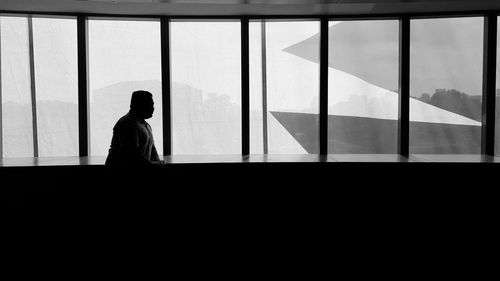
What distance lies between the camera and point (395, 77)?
20.8ft

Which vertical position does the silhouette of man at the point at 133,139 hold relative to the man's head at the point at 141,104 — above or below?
below

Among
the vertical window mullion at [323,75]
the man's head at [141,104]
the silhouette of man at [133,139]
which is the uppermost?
the vertical window mullion at [323,75]

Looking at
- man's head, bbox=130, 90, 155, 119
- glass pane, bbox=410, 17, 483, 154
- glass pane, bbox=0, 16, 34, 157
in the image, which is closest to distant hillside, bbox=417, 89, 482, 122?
glass pane, bbox=410, 17, 483, 154

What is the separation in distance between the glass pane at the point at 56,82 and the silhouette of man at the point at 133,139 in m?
3.32

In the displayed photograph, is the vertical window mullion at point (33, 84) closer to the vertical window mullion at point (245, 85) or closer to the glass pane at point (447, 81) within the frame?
the vertical window mullion at point (245, 85)

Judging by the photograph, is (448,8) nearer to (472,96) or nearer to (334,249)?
(472,96)

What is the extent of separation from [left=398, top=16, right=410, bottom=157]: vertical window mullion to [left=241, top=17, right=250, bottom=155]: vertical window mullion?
212cm

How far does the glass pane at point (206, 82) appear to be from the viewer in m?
6.38

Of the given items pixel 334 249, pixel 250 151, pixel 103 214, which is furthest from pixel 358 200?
pixel 103 214

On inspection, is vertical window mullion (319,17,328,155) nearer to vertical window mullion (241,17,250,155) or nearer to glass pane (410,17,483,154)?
vertical window mullion (241,17,250,155)

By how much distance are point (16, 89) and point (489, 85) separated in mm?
6391

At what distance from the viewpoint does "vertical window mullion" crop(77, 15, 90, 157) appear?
6.10m

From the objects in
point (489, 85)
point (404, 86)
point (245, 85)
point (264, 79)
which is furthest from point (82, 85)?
point (489, 85)

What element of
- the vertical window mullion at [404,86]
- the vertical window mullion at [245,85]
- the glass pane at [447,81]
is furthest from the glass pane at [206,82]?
the glass pane at [447,81]
